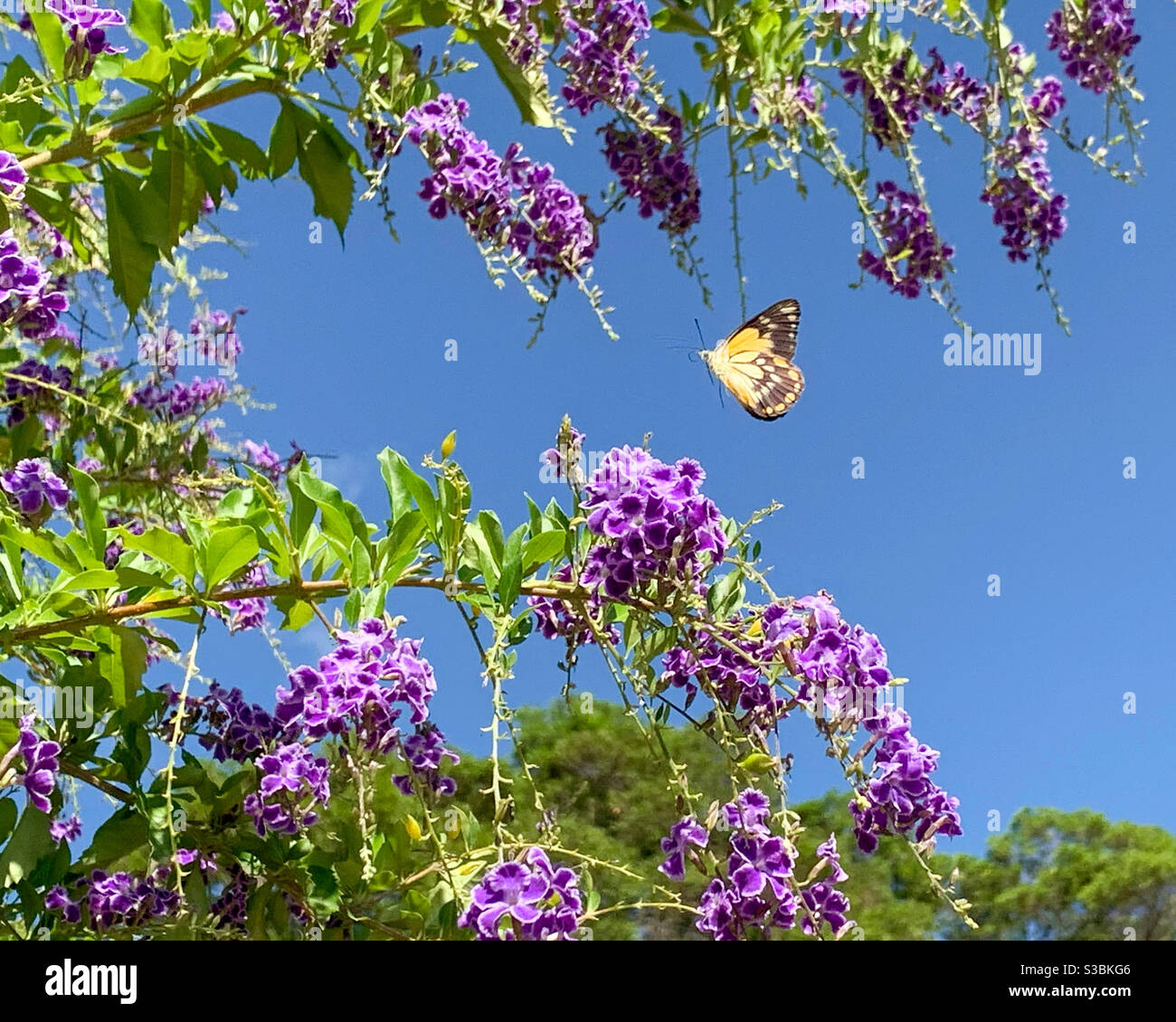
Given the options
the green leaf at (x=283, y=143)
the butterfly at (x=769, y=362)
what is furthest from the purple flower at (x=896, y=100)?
the green leaf at (x=283, y=143)

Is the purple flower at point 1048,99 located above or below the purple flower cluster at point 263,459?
above

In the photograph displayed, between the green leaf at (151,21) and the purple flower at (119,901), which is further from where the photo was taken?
the green leaf at (151,21)

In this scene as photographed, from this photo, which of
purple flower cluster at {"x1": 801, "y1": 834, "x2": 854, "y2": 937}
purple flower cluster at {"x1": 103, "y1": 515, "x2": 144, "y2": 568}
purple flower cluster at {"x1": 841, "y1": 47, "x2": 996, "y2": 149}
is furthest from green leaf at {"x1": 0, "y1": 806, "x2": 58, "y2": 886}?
purple flower cluster at {"x1": 841, "y1": 47, "x2": 996, "y2": 149}

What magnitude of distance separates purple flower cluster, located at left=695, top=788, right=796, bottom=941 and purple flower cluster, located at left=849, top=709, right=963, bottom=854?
11cm

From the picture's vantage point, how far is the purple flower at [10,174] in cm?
145

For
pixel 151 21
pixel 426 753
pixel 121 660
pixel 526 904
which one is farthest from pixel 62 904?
pixel 151 21

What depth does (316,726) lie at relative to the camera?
116 centimetres

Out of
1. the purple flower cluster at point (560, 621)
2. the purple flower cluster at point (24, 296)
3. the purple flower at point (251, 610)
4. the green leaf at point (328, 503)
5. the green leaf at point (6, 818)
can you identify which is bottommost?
the green leaf at point (6, 818)

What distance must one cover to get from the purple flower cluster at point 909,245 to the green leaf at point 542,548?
1.44 meters

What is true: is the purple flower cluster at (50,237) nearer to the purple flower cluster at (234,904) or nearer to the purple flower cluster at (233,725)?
the purple flower cluster at (233,725)

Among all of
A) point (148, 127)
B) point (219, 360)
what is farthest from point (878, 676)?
point (219, 360)

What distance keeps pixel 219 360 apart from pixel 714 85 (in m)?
1.29
